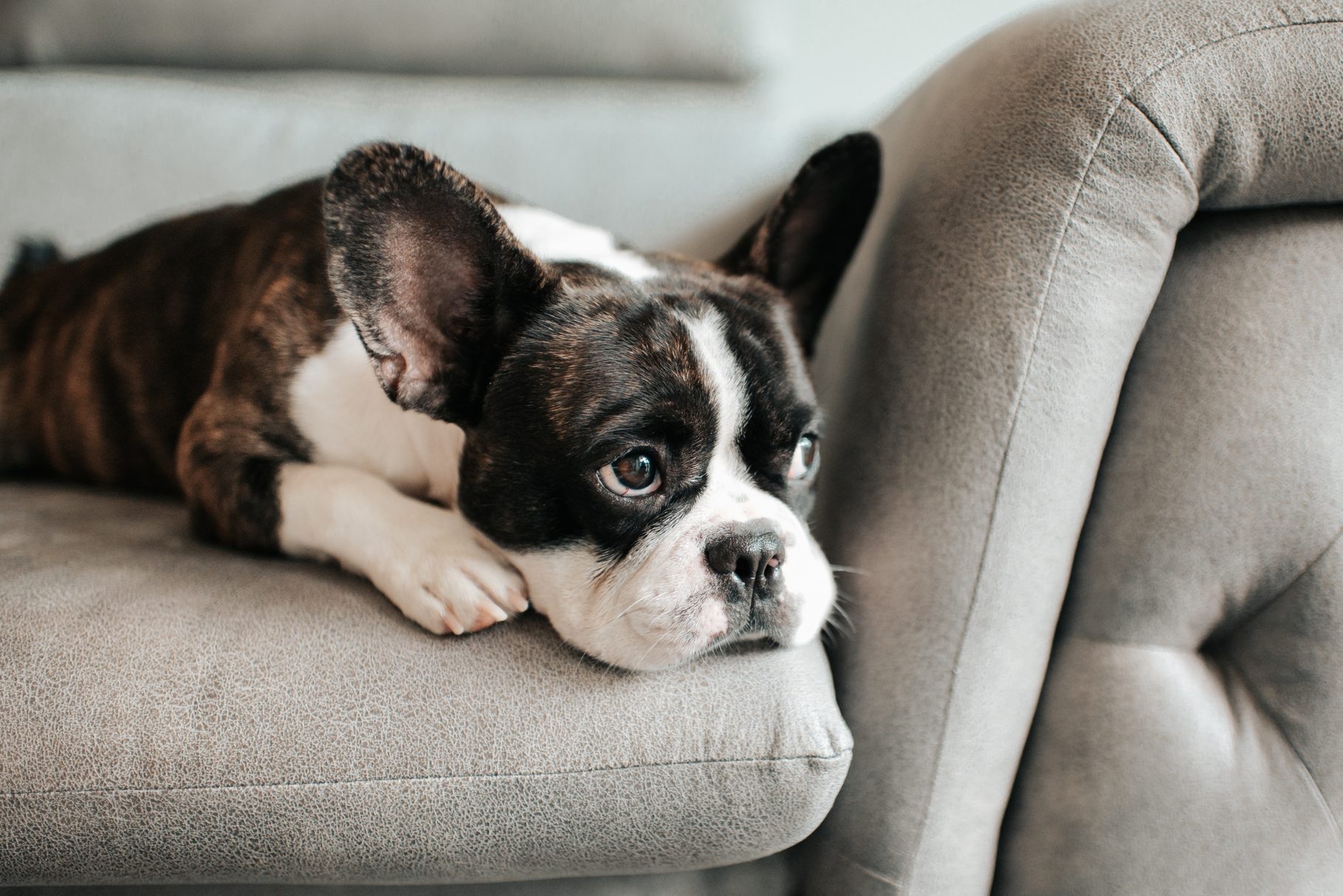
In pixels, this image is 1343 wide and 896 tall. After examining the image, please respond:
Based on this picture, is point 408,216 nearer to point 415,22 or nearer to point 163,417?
point 163,417

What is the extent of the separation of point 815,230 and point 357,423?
83 cm

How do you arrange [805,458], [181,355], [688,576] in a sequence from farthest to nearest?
[181,355] → [805,458] → [688,576]

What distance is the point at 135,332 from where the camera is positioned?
6.12 ft

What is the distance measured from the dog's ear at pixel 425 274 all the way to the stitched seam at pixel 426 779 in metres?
0.49

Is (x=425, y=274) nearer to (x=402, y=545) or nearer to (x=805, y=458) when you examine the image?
(x=402, y=545)

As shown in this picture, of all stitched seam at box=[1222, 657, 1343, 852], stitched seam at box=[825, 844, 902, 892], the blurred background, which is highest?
the blurred background

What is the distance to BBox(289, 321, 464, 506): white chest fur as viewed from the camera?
56.6 inches

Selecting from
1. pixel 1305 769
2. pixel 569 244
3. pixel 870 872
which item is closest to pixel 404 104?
pixel 569 244

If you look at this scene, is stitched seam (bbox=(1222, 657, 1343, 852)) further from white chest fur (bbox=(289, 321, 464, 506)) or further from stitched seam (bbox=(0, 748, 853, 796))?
white chest fur (bbox=(289, 321, 464, 506))

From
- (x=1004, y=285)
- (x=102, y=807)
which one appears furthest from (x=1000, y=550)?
(x=102, y=807)

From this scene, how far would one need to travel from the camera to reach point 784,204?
1.46m

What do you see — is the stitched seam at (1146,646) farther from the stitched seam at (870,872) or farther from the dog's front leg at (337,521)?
the dog's front leg at (337,521)

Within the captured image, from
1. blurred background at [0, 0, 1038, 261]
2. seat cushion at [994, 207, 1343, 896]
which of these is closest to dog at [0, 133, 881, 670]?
seat cushion at [994, 207, 1343, 896]

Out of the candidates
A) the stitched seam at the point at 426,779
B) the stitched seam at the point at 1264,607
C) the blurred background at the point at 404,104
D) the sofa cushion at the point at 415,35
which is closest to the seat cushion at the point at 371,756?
the stitched seam at the point at 426,779
